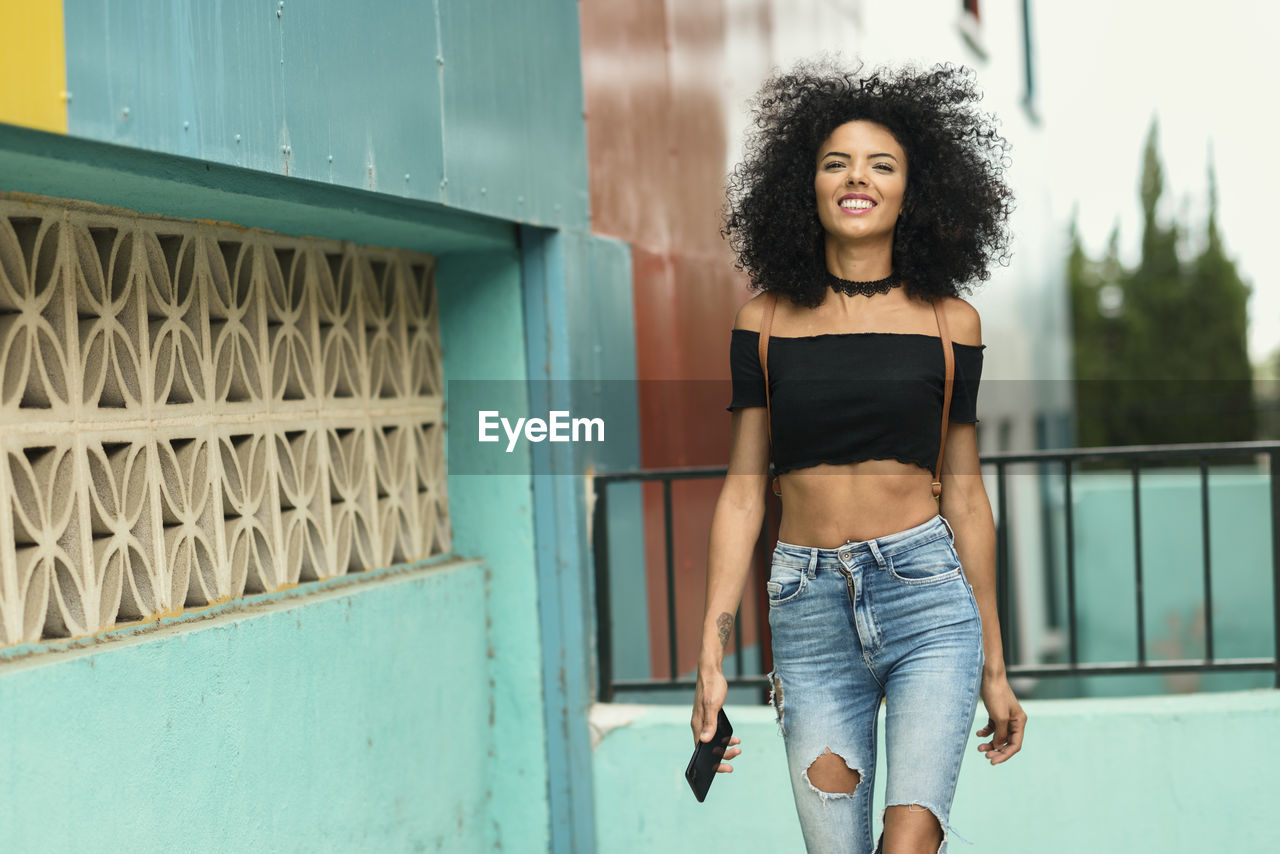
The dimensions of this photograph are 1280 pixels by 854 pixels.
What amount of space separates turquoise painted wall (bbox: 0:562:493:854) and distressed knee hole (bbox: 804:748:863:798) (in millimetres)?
1448

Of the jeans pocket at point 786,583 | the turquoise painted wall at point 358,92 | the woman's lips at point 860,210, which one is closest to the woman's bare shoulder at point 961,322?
the woman's lips at point 860,210

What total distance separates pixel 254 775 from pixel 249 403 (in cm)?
97

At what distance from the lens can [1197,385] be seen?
2602 cm

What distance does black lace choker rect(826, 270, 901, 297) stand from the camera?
2797 millimetres

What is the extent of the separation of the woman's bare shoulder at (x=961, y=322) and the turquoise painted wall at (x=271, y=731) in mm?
1836

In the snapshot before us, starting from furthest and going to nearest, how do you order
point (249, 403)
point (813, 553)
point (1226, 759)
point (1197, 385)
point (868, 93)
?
1. point (1197, 385)
2. point (1226, 759)
3. point (249, 403)
4. point (868, 93)
5. point (813, 553)

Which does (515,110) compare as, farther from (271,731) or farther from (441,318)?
(271,731)

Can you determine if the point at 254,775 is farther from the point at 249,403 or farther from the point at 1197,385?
the point at 1197,385

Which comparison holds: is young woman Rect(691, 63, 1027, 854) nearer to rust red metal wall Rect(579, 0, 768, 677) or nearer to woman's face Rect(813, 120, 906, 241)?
woman's face Rect(813, 120, 906, 241)

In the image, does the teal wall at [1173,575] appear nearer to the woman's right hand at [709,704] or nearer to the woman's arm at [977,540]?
the woman's arm at [977,540]

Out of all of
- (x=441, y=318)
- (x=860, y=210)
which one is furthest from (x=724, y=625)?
(x=441, y=318)

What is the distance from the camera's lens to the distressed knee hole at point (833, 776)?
8.76ft

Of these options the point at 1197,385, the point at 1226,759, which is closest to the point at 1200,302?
the point at 1197,385

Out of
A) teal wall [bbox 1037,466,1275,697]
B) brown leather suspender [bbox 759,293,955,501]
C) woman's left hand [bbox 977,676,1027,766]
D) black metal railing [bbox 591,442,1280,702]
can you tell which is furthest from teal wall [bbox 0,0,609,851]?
teal wall [bbox 1037,466,1275,697]
